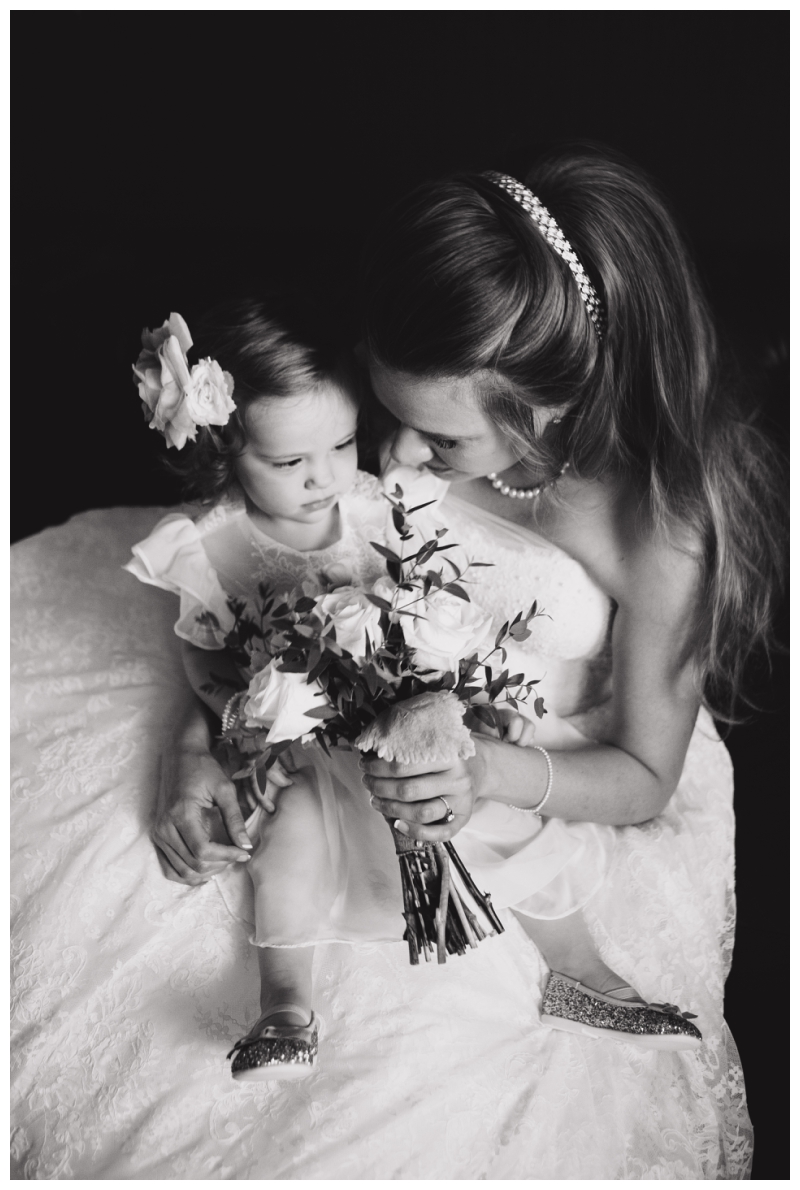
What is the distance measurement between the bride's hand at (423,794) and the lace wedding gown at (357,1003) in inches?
10.2

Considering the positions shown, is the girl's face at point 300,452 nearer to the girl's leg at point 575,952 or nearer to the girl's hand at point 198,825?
the girl's hand at point 198,825

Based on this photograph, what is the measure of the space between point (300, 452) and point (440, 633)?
51cm

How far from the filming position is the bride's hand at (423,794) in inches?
49.4

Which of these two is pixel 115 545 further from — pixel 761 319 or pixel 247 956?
pixel 761 319

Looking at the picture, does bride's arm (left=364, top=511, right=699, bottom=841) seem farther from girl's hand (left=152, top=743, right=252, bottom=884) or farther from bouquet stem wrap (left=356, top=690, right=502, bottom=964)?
girl's hand (left=152, top=743, right=252, bottom=884)

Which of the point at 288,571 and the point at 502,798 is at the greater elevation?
the point at 288,571

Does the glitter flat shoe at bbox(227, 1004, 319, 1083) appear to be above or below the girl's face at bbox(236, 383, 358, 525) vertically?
below

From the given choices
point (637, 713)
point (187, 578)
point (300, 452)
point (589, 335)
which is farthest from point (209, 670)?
point (589, 335)

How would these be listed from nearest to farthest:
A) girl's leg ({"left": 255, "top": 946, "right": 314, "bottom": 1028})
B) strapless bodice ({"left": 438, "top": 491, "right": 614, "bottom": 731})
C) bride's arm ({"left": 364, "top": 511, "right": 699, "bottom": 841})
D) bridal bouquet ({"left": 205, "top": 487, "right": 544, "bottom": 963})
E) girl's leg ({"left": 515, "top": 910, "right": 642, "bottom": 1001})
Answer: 1. bridal bouquet ({"left": 205, "top": 487, "right": 544, "bottom": 963})
2. girl's leg ({"left": 255, "top": 946, "right": 314, "bottom": 1028})
3. girl's leg ({"left": 515, "top": 910, "right": 642, "bottom": 1001})
4. bride's arm ({"left": 364, "top": 511, "right": 699, "bottom": 841})
5. strapless bodice ({"left": 438, "top": 491, "right": 614, "bottom": 731})

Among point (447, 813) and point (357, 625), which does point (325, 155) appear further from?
point (447, 813)

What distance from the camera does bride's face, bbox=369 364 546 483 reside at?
54.9 inches

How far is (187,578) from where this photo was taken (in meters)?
1.74

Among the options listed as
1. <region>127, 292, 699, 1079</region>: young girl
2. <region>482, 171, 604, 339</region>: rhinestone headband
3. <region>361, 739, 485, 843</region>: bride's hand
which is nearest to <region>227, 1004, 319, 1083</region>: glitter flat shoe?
<region>127, 292, 699, 1079</region>: young girl

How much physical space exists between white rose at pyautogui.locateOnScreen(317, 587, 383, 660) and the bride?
188 millimetres
